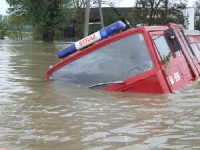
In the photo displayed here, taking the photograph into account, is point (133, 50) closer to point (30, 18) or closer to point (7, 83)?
point (7, 83)

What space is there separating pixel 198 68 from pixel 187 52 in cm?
61

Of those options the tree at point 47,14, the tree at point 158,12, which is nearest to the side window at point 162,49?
the tree at point 47,14

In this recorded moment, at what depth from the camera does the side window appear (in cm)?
689

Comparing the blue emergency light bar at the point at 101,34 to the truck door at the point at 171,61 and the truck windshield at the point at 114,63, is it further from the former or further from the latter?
the truck door at the point at 171,61

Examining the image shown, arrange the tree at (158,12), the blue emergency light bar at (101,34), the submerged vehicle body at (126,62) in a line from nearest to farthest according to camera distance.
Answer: the submerged vehicle body at (126,62), the blue emergency light bar at (101,34), the tree at (158,12)

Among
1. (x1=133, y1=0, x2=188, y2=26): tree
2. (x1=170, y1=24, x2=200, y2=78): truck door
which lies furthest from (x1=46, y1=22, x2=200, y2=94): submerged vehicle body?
(x1=133, y1=0, x2=188, y2=26): tree

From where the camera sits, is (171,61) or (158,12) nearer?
(171,61)

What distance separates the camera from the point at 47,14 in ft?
126

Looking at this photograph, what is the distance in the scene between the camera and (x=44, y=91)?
726 cm

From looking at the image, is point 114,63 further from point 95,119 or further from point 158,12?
point 158,12

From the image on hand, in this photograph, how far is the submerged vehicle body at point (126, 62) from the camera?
22.0 ft

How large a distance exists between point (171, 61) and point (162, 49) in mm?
292

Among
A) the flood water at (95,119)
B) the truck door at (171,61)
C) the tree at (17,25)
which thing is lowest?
the flood water at (95,119)

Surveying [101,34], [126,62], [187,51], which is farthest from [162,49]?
[187,51]
